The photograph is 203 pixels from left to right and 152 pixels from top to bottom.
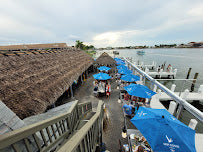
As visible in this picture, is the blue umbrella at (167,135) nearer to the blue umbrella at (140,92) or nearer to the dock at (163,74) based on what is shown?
the blue umbrella at (140,92)

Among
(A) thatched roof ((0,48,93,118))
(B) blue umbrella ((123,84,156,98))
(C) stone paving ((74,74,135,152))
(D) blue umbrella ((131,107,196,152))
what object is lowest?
(C) stone paving ((74,74,135,152))

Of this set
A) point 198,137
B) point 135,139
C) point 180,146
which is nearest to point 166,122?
point 180,146

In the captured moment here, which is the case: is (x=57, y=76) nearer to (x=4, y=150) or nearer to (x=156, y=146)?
(x=4, y=150)

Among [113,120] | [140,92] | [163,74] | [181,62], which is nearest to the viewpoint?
[140,92]

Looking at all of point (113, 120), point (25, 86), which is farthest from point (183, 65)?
point (25, 86)

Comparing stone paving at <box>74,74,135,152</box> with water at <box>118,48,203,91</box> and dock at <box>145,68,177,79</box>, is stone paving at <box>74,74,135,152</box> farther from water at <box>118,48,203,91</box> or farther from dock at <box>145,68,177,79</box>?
dock at <box>145,68,177,79</box>

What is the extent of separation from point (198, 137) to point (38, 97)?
9058mm

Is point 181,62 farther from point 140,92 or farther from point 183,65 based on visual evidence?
point 140,92

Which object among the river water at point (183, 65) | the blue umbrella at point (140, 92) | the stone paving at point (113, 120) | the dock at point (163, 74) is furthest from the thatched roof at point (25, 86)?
the dock at point (163, 74)

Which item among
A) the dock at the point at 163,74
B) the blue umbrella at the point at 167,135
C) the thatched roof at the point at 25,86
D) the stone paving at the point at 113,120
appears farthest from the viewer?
the dock at the point at 163,74

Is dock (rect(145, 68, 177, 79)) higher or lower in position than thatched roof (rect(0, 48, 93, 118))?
lower

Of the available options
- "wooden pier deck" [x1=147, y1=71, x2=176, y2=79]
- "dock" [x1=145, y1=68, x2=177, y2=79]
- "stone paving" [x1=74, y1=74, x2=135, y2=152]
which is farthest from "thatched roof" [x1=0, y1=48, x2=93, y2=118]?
"wooden pier deck" [x1=147, y1=71, x2=176, y2=79]

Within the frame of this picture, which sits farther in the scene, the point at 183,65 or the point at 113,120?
the point at 183,65

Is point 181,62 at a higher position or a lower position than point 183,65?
higher
